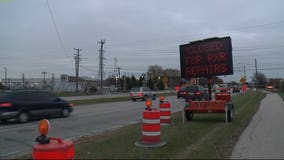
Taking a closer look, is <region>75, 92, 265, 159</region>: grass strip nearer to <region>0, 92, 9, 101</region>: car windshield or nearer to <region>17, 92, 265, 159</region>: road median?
<region>17, 92, 265, 159</region>: road median

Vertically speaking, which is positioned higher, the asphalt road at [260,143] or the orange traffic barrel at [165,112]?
the orange traffic barrel at [165,112]

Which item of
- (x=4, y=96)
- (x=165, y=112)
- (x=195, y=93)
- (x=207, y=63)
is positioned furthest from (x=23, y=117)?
(x=195, y=93)

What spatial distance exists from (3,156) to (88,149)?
2076 mm

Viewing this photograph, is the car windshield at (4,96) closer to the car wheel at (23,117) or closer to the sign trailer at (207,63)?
the car wheel at (23,117)

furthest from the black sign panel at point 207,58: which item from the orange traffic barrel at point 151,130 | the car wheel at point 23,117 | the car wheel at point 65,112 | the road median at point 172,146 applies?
the car wheel at point 23,117

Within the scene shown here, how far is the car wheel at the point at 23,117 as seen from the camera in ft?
51.4

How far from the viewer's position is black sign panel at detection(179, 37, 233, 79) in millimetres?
13602

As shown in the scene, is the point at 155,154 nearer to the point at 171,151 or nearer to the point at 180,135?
the point at 171,151

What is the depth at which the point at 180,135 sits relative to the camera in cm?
983

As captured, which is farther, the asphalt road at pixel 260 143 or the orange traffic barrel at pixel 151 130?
the orange traffic barrel at pixel 151 130

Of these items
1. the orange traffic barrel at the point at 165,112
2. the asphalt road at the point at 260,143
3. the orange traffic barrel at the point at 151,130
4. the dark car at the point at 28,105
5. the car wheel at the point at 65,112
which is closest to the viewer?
the asphalt road at the point at 260,143

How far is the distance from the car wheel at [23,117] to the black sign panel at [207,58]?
310 inches

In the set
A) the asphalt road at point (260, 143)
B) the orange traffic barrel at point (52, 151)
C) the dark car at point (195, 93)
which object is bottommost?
the asphalt road at point (260, 143)

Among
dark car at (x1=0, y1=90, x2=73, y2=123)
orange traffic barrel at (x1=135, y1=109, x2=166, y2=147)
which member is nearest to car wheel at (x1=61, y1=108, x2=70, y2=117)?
dark car at (x1=0, y1=90, x2=73, y2=123)
